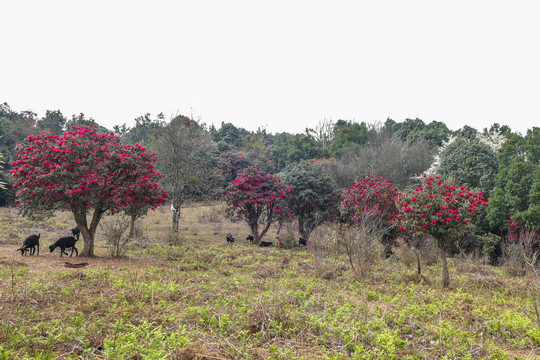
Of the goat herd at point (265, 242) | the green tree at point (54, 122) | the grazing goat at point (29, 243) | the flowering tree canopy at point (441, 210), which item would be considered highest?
the green tree at point (54, 122)

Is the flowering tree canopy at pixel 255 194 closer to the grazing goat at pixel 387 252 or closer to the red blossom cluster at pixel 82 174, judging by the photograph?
the grazing goat at pixel 387 252

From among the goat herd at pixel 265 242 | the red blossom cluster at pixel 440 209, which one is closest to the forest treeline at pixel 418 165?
the goat herd at pixel 265 242

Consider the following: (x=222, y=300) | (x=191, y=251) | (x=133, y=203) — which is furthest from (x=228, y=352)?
(x=191, y=251)

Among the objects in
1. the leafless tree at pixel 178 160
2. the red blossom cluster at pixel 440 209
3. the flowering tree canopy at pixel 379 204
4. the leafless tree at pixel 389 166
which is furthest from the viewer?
the leafless tree at pixel 389 166

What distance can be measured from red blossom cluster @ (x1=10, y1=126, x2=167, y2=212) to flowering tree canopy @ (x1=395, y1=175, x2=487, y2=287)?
24.5 feet

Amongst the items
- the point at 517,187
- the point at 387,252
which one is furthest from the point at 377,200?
the point at 517,187

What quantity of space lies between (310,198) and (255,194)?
322cm

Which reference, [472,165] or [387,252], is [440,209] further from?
[472,165]

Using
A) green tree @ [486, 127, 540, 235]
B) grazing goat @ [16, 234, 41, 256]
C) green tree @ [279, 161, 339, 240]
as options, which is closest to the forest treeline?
green tree @ [486, 127, 540, 235]

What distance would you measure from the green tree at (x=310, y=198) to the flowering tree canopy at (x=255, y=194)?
1015mm

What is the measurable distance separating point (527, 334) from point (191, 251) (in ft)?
→ 31.5

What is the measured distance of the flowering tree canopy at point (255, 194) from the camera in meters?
15.6

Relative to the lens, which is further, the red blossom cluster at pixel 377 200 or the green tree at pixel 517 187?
the green tree at pixel 517 187

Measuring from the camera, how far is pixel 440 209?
24.6ft
